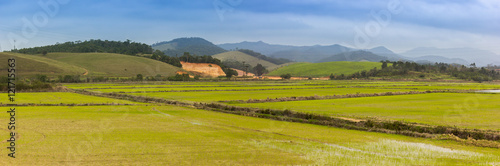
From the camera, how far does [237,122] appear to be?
27266mm

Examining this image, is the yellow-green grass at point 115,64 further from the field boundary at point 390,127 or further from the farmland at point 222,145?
the farmland at point 222,145

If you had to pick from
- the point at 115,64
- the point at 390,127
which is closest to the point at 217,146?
the point at 390,127

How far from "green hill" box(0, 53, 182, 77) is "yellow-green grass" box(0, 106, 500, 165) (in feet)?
360

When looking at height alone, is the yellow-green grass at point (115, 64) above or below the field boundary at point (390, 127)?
above

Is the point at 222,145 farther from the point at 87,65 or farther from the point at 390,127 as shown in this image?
the point at 87,65

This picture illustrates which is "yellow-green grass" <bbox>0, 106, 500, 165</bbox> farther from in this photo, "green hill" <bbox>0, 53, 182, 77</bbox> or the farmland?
"green hill" <bbox>0, 53, 182, 77</bbox>

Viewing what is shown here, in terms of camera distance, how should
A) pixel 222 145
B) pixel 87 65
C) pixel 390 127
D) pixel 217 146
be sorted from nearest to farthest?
pixel 217 146, pixel 222 145, pixel 390 127, pixel 87 65

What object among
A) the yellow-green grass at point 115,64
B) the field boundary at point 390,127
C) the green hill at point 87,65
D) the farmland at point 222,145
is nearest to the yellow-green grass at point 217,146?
the farmland at point 222,145

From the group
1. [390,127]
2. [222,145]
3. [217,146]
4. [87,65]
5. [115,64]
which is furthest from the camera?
[115,64]

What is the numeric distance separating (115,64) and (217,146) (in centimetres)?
15689

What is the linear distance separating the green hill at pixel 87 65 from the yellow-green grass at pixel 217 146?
109582 millimetres

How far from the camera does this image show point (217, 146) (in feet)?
57.5

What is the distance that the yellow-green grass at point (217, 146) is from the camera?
1473 cm

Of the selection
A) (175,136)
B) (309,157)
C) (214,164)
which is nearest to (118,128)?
(175,136)
